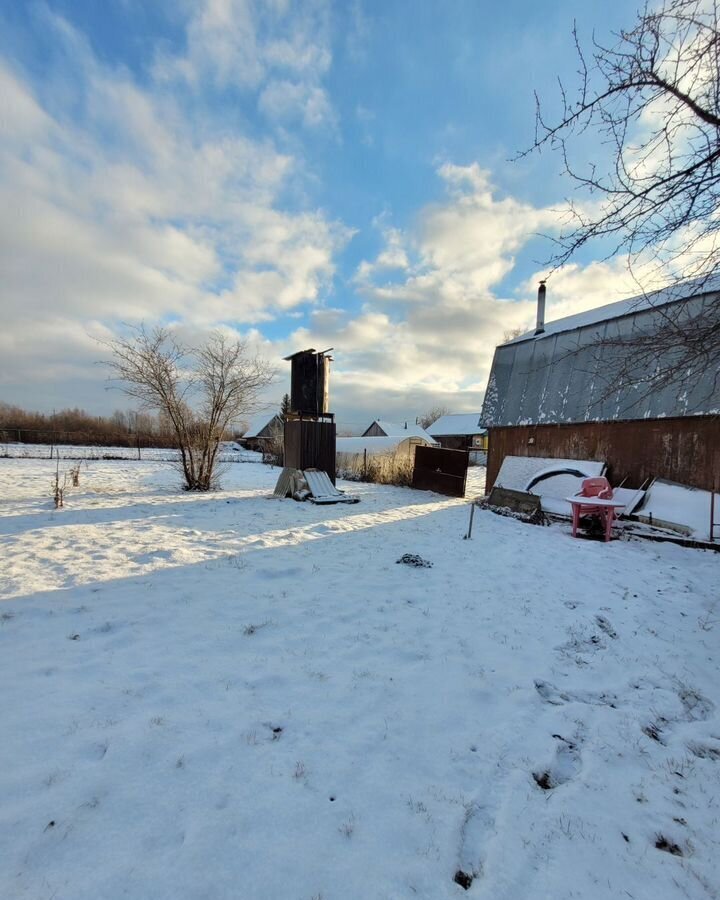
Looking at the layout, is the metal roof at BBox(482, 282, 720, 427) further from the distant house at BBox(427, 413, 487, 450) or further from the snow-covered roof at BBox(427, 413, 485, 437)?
the snow-covered roof at BBox(427, 413, 485, 437)

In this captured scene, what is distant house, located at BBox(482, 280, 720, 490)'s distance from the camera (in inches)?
335

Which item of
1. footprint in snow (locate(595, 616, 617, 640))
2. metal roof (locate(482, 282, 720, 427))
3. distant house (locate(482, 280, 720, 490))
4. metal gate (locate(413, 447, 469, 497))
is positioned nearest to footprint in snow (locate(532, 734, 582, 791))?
footprint in snow (locate(595, 616, 617, 640))

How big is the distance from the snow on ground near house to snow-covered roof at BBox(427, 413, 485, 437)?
37.8m

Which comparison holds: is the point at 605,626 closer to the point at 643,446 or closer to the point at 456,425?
the point at 643,446

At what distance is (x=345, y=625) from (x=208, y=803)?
6.38ft

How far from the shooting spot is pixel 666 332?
3.13 m

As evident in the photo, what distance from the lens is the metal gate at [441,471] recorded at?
41.9ft

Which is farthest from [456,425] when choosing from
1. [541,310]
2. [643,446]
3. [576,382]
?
[643,446]

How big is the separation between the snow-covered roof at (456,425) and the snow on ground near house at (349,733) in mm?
37782

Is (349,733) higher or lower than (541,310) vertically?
lower

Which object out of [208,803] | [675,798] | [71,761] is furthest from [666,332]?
[71,761]

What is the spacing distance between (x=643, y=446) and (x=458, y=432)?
3325 cm

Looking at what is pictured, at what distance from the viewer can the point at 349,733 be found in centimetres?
240

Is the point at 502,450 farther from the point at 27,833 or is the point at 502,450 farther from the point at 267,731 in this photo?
the point at 27,833
